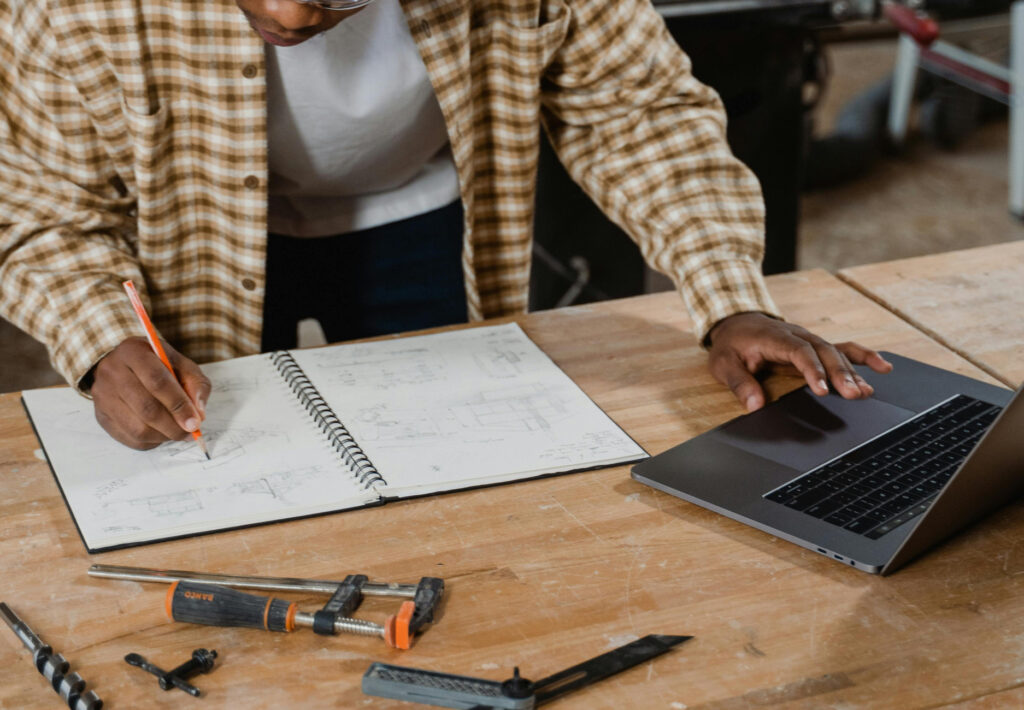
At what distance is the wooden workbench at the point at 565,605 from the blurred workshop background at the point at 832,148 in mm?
1573

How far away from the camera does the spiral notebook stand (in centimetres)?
98

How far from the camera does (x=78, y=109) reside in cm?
123

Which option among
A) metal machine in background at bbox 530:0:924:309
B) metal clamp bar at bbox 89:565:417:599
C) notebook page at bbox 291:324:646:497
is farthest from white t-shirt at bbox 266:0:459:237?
metal machine in background at bbox 530:0:924:309

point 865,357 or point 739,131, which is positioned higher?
point 865,357

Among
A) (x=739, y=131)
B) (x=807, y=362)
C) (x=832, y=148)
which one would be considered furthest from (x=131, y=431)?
(x=832, y=148)

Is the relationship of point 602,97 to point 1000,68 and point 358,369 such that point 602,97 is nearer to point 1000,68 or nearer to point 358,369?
point 358,369

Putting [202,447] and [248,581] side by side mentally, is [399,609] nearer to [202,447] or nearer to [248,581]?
[248,581]

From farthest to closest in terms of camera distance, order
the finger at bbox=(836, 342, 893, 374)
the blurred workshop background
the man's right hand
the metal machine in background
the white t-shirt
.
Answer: the blurred workshop background, the metal machine in background, the white t-shirt, the finger at bbox=(836, 342, 893, 374), the man's right hand

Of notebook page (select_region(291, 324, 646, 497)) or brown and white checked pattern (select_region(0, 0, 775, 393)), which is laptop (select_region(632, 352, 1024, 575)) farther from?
brown and white checked pattern (select_region(0, 0, 775, 393))

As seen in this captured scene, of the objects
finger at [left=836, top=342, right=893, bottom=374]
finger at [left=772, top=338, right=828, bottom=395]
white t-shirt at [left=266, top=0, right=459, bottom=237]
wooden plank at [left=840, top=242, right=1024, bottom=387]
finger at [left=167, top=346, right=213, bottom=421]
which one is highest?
white t-shirt at [left=266, top=0, right=459, bottom=237]

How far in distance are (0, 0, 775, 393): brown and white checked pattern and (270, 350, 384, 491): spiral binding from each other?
0.17 m

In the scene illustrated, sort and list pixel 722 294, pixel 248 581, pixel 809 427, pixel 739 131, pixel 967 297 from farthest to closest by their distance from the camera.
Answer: pixel 739 131, pixel 967 297, pixel 722 294, pixel 809 427, pixel 248 581

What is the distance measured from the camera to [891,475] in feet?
3.28

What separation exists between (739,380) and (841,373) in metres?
0.10
